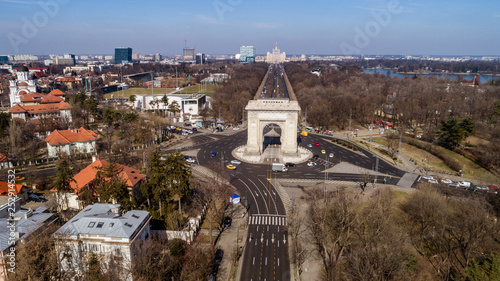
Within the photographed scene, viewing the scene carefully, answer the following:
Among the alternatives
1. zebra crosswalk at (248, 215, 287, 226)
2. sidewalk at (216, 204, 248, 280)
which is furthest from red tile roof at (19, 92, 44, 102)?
zebra crosswalk at (248, 215, 287, 226)

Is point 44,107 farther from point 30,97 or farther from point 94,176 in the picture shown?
point 94,176

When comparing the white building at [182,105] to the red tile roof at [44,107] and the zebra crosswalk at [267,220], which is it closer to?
the red tile roof at [44,107]

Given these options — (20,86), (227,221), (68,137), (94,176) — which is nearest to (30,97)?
(20,86)

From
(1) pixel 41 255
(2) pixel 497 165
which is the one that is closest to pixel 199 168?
(1) pixel 41 255

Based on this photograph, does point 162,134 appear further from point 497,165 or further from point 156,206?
point 497,165

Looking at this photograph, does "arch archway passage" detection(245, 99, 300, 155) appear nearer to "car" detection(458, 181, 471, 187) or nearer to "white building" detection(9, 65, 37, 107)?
"car" detection(458, 181, 471, 187)

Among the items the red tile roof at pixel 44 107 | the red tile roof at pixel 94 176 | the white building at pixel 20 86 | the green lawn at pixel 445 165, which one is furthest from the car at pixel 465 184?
the white building at pixel 20 86

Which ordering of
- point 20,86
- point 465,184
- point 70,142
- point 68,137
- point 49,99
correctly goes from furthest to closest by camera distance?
point 20,86 < point 49,99 < point 68,137 < point 70,142 < point 465,184
